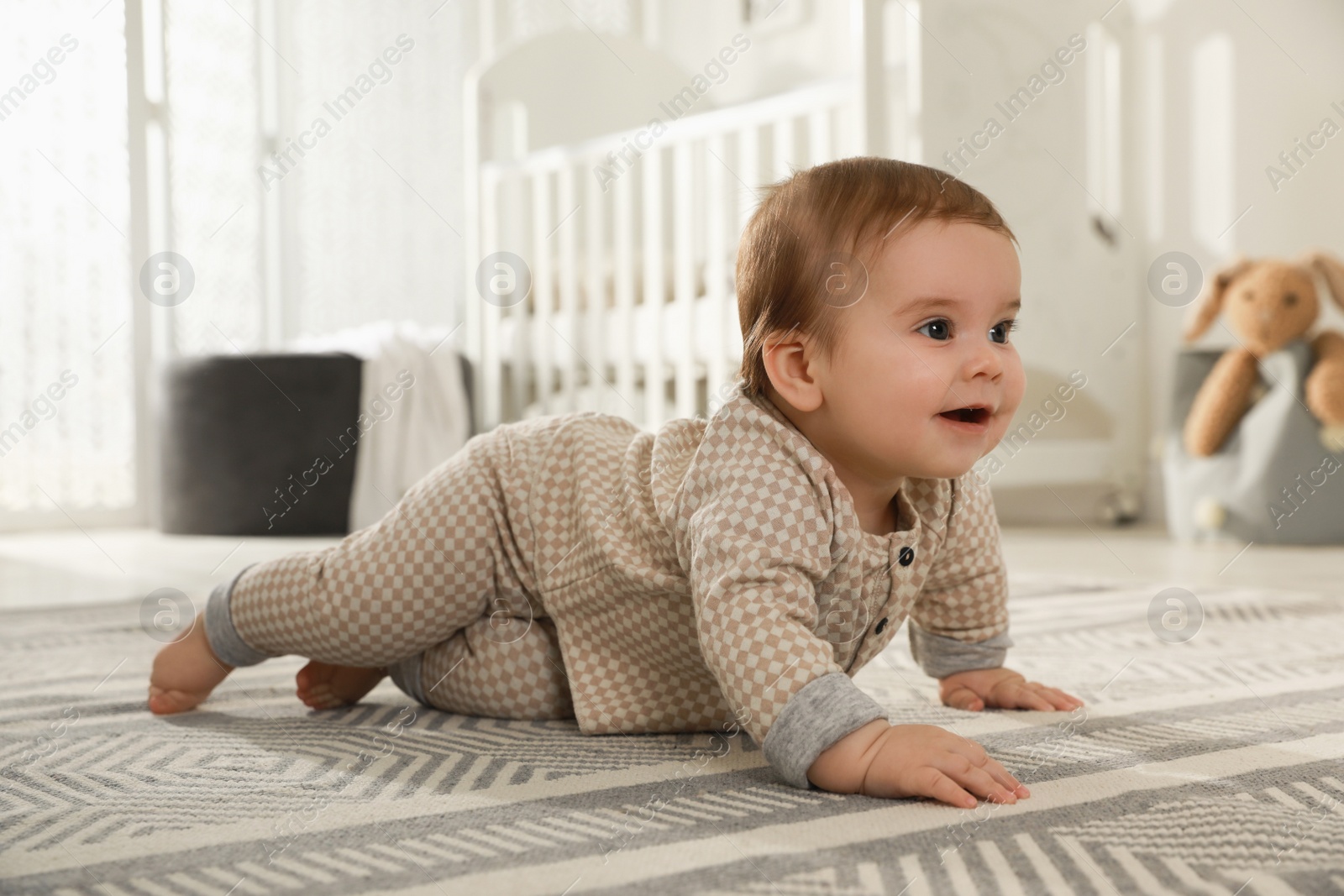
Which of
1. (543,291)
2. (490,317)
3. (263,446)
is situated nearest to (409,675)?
(263,446)

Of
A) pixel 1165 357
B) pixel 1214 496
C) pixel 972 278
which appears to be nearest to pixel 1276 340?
pixel 1214 496

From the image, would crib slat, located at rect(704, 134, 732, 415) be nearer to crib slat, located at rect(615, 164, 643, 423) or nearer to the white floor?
crib slat, located at rect(615, 164, 643, 423)

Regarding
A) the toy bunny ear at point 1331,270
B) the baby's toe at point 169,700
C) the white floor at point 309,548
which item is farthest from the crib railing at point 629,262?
the baby's toe at point 169,700

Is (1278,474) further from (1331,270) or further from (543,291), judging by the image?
(543,291)

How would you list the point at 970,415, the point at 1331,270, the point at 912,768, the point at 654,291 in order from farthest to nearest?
1. the point at 654,291
2. the point at 1331,270
3. the point at 970,415
4. the point at 912,768

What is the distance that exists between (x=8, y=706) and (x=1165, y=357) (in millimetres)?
2410

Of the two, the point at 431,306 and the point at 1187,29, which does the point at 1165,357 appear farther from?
the point at 431,306

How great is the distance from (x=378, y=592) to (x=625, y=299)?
1.89m

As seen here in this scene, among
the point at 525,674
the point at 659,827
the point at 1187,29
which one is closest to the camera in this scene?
the point at 659,827

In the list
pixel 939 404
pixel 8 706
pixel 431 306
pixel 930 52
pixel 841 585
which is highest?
pixel 930 52

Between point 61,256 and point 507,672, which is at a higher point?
point 61,256

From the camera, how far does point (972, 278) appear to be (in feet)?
2.22

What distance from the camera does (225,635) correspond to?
87cm

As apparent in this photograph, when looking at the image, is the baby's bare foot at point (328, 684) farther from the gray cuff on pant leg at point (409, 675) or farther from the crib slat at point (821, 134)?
the crib slat at point (821, 134)
